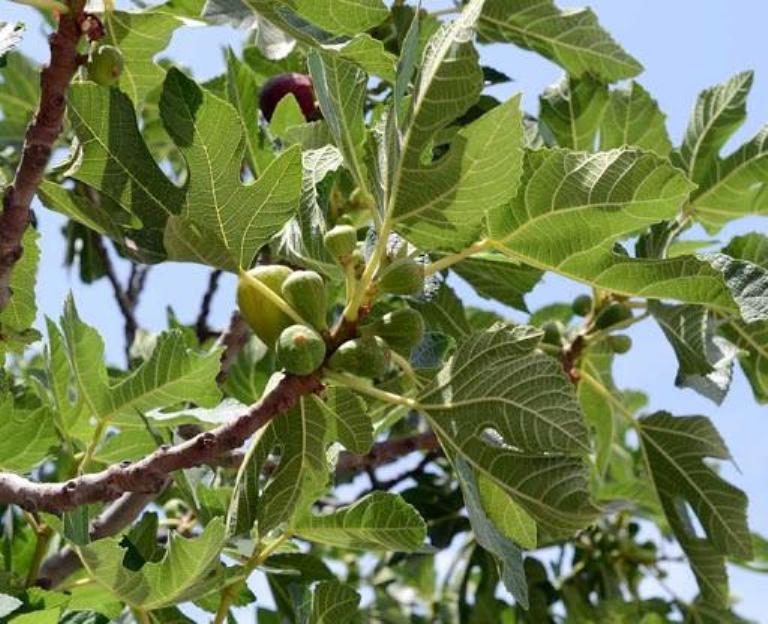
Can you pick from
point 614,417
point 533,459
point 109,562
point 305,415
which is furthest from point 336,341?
point 614,417

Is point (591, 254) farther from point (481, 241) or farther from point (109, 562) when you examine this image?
point (109, 562)

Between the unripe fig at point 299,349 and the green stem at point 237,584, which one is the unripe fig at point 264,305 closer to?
the unripe fig at point 299,349

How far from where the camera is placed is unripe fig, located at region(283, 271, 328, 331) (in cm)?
160

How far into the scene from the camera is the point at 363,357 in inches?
62.9

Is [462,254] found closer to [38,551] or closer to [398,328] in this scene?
[398,328]

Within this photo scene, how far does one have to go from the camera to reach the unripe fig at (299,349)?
5.09 feet

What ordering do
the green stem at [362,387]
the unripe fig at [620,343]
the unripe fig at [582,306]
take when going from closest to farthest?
the green stem at [362,387]
the unripe fig at [620,343]
the unripe fig at [582,306]

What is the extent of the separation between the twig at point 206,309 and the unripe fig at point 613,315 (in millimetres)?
1193

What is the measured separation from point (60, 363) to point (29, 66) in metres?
1.19

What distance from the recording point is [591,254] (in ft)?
5.57

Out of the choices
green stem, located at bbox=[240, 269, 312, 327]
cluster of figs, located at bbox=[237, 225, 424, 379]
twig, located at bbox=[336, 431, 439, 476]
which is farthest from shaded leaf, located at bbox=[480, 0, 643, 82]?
green stem, located at bbox=[240, 269, 312, 327]

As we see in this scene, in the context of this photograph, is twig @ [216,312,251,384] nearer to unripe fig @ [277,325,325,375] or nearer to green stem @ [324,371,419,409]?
green stem @ [324,371,419,409]

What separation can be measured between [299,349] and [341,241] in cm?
20

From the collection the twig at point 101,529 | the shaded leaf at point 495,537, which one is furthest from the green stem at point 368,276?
the twig at point 101,529
